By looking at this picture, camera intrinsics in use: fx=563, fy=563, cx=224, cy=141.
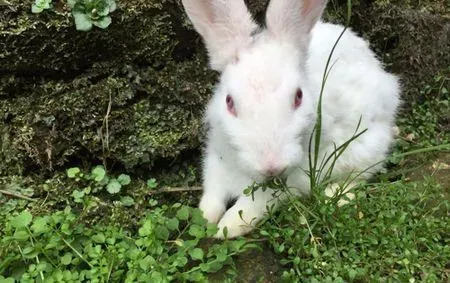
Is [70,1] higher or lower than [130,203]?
higher

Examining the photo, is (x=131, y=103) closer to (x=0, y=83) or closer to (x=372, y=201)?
(x=0, y=83)

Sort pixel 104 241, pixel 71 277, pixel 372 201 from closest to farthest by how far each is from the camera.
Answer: pixel 71 277 → pixel 104 241 → pixel 372 201

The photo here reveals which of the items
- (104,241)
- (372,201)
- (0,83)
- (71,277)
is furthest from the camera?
(0,83)

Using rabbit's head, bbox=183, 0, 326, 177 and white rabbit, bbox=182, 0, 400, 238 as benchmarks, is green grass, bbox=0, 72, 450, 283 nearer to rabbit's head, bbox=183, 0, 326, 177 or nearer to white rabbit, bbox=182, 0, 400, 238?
white rabbit, bbox=182, 0, 400, 238

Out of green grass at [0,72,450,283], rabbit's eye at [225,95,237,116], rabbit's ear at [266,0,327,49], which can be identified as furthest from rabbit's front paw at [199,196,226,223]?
rabbit's ear at [266,0,327,49]

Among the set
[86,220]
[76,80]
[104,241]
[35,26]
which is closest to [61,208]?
[86,220]
